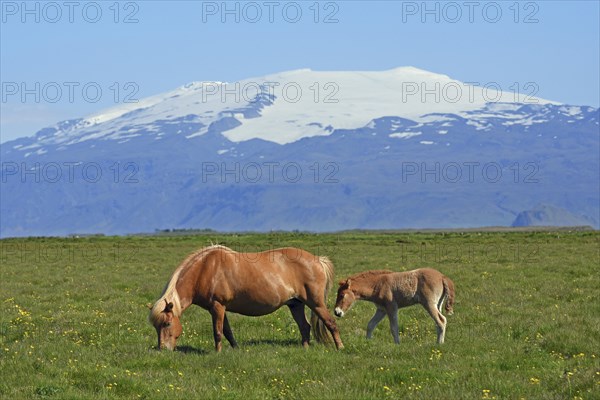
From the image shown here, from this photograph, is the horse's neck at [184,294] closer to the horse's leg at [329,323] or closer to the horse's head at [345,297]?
the horse's leg at [329,323]

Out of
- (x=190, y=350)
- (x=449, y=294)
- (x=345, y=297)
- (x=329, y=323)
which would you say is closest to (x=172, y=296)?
(x=190, y=350)

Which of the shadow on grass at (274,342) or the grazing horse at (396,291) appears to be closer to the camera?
the shadow on grass at (274,342)

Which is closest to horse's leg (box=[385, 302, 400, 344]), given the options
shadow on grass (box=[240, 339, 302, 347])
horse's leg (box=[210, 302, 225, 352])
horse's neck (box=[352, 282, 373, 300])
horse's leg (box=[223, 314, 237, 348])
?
horse's neck (box=[352, 282, 373, 300])

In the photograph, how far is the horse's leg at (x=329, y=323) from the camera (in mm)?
18047

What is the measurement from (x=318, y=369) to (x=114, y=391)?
3428 mm

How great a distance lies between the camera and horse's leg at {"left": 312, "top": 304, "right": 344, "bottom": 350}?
18047 mm

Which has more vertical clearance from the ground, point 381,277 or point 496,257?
point 381,277

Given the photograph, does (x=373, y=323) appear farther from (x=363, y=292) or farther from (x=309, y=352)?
(x=309, y=352)

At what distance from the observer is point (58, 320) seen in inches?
877

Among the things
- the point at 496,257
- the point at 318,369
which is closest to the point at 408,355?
the point at 318,369

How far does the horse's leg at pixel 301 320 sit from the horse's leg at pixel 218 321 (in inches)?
66.9

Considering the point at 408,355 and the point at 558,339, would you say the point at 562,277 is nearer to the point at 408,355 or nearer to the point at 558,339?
the point at 558,339

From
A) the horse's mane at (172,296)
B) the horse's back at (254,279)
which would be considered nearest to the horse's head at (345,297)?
the horse's back at (254,279)

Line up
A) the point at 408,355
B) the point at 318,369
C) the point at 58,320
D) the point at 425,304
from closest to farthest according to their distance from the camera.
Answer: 1. the point at 318,369
2. the point at 408,355
3. the point at 425,304
4. the point at 58,320
